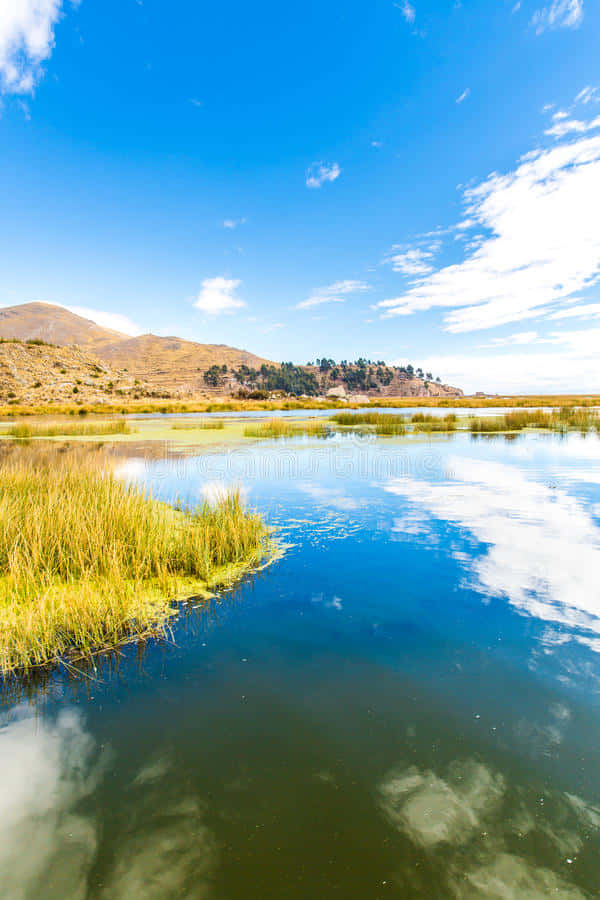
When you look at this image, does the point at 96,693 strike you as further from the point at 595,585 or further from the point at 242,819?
the point at 595,585

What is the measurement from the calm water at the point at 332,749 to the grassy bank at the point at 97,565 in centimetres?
46

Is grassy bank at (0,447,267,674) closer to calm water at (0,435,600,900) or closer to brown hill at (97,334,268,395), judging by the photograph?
calm water at (0,435,600,900)

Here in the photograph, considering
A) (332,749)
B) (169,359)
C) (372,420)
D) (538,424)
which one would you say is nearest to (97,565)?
(332,749)

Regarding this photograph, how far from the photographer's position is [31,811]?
2600mm

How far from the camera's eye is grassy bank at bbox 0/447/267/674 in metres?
4.24

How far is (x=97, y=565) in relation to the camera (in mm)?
5594

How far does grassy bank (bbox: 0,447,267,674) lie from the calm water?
0.46 meters

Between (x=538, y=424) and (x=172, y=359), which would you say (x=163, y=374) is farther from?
(x=538, y=424)

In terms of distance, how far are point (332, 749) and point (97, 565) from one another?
12.8 ft

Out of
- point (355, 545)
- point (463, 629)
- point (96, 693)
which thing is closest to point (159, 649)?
point (96, 693)

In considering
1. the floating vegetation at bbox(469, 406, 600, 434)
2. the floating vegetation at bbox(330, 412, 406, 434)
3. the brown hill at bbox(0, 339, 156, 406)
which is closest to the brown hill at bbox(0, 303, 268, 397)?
the brown hill at bbox(0, 339, 156, 406)

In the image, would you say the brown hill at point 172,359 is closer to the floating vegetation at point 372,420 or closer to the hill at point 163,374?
the hill at point 163,374

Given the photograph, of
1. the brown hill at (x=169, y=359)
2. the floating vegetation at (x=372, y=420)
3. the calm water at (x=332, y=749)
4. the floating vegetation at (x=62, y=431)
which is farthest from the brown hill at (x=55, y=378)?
the calm water at (x=332, y=749)

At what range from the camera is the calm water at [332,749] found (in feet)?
7.38
